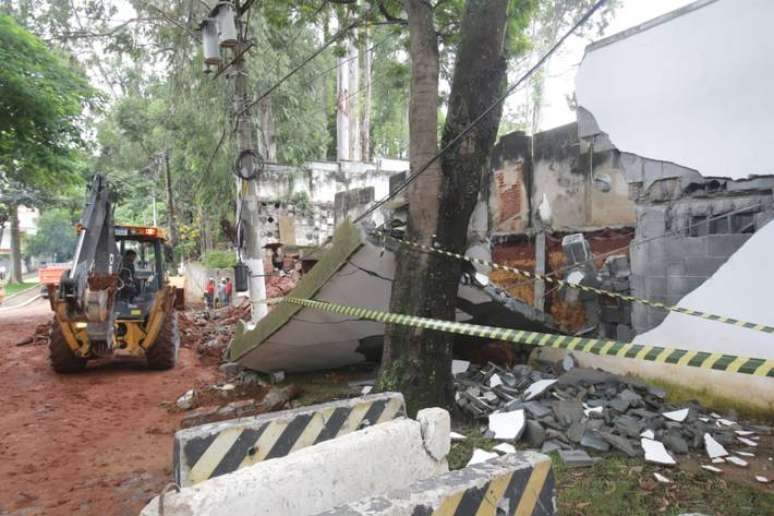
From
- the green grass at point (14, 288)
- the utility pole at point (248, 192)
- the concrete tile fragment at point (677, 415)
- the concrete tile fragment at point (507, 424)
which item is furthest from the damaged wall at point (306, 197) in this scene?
the green grass at point (14, 288)

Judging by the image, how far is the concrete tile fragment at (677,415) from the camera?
4347 millimetres

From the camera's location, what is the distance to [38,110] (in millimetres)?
10055

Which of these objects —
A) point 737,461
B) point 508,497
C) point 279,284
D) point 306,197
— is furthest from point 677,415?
point 306,197

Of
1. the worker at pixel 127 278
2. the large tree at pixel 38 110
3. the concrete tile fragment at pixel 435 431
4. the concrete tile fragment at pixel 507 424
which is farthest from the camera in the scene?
the large tree at pixel 38 110

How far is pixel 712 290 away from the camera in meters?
4.87

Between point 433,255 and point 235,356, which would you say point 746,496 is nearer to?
point 433,255

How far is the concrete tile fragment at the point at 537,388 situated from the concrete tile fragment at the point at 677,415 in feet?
3.27

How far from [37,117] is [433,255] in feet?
32.3

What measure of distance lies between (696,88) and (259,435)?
5.11m

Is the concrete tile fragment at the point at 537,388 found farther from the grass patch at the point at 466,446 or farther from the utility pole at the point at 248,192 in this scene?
the utility pole at the point at 248,192

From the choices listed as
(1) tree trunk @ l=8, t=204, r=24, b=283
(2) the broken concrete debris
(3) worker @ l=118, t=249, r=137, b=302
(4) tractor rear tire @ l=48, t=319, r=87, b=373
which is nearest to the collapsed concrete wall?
(2) the broken concrete debris

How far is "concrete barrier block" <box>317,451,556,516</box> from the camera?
1664mm

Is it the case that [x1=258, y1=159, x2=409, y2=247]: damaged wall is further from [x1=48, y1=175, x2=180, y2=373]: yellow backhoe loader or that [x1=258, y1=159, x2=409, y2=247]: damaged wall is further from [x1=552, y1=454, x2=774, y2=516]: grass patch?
[x1=552, y1=454, x2=774, y2=516]: grass patch

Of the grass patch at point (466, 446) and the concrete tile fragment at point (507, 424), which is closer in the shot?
the grass patch at point (466, 446)
